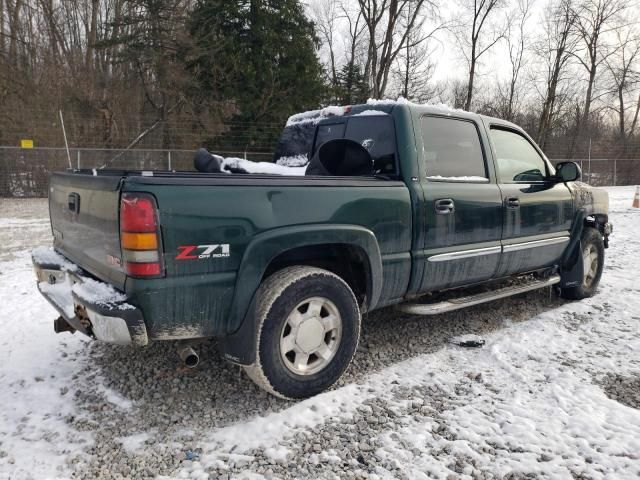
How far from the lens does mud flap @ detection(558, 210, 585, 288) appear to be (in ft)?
16.6

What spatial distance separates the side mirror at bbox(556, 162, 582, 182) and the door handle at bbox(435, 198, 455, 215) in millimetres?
1807

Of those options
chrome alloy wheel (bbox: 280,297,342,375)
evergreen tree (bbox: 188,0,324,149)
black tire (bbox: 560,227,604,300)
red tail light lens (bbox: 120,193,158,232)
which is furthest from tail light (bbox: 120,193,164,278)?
evergreen tree (bbox: 188,0,324,149)

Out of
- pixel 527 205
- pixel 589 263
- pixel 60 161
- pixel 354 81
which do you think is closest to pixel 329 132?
pixel 527 205

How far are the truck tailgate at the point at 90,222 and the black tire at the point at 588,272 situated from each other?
4631 millimetres

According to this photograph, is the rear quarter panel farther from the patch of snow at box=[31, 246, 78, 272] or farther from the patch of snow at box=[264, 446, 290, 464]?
the patch of snow at box=[31, 246, 78, 272]

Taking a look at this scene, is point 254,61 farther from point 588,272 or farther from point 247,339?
point 247,339

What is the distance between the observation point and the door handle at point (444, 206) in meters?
3.59

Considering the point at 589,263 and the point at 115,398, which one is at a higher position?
the point at 589,263

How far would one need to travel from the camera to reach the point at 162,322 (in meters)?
2.52

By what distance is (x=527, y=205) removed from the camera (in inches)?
173

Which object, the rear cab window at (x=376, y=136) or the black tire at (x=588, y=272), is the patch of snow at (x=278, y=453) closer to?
the rear cab window at (x=376, y=136)

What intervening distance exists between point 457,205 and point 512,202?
0.78 meters

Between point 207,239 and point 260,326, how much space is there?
0.60 metres

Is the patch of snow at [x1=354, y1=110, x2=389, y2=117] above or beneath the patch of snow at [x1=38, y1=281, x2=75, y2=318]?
above
